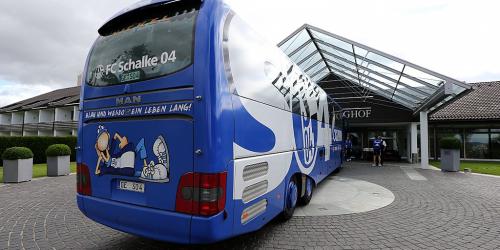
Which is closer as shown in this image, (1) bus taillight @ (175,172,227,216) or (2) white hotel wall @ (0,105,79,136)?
(1) bus taillight @ (175,172,227,216)

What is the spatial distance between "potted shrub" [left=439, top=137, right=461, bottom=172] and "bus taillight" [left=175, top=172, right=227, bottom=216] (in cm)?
1486

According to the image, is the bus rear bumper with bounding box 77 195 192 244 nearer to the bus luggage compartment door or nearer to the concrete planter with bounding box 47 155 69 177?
the bus luggage compartment door

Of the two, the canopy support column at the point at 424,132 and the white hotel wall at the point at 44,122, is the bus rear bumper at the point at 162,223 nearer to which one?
the canopy support column at the point at 424,132

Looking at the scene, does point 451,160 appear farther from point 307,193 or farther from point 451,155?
point 307,193

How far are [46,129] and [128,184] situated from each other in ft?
160

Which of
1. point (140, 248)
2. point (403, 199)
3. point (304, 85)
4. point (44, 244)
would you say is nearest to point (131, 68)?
point (140, 248)

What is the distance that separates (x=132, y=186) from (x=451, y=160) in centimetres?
1535

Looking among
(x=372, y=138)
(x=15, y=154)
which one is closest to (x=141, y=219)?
(x=15, y=154)

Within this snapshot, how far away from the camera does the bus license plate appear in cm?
341

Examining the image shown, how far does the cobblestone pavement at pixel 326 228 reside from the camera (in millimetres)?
4402

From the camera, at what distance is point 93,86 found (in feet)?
13.0

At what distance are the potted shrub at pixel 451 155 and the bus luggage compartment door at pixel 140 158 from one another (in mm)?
15161

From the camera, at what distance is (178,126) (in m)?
3.19

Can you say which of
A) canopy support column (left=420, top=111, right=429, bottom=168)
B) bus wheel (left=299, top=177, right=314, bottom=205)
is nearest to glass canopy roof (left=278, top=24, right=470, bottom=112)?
canopy support column (left=420, top=111, right=429, bottom=168)
